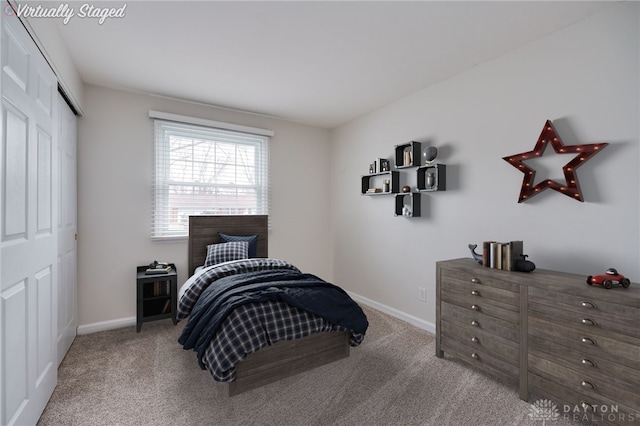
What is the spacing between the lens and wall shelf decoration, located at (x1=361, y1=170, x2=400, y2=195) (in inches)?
138

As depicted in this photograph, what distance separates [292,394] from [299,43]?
8.66ft

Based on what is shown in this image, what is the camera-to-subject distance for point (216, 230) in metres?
3.71

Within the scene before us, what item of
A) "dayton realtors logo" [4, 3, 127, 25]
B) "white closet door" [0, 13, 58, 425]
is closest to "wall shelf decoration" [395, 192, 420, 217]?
"dayton realtors logo" [4, 3, 127, 25]

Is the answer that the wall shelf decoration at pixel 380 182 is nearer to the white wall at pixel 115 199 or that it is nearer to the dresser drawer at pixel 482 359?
the dresser drawer at pixel 482 359

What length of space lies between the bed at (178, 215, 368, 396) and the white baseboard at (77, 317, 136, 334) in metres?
1.01

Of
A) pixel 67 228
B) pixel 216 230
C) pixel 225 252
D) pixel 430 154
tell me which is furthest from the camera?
pixel 216 230

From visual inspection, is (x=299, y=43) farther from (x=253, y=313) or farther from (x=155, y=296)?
(x=155, y=296)

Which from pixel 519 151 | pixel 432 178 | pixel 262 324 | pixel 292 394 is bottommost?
pixel 292 394

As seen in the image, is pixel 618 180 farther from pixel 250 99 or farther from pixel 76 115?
pixel 76 115

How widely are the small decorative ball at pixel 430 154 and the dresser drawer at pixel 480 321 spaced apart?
1.43 metres

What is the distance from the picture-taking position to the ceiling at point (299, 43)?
2.01 m

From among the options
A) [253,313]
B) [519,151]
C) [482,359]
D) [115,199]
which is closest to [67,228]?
[115,199]

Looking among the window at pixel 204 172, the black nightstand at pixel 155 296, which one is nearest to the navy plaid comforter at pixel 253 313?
the black nightstand at pixel 155 296

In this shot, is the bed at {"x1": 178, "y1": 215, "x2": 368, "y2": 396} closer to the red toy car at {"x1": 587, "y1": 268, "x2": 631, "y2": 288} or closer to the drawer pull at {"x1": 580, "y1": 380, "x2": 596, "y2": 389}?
the drawer pull at {"x1": 580, "y1": 380, "x2": 596, "y2": 389}
